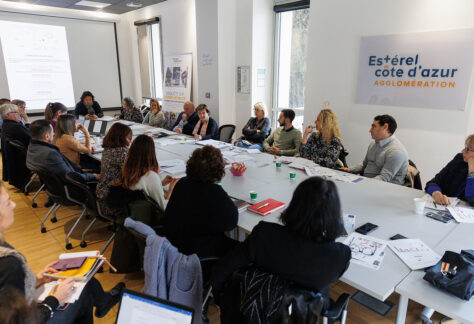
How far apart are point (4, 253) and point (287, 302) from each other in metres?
1.18

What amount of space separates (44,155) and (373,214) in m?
3.15

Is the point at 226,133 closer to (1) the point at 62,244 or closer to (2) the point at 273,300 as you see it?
(1) the point at 62,244

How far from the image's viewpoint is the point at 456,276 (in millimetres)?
1398

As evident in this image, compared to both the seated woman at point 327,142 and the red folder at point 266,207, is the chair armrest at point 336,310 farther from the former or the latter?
the seated woman at point 327,142

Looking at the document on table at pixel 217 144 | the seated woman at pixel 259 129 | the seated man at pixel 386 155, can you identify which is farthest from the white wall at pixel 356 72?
the document on table at pixel 217 144

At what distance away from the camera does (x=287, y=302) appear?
1331 millimetres

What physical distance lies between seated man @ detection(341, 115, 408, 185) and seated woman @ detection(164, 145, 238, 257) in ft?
6.33

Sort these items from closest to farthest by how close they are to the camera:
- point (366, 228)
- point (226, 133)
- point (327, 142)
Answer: point (366, 228), point (327, 142), point (226, 133)

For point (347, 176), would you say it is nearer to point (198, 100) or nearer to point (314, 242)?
point (314, 242)

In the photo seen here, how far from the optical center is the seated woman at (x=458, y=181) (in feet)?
7.61

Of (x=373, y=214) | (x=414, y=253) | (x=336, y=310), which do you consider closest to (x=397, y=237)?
(x=414, y=253)

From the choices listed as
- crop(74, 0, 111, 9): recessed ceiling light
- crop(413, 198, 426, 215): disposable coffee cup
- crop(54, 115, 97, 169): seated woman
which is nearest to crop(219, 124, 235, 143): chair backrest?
crop(54, 115, 97, 169): seated woman

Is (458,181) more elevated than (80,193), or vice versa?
(458,181)

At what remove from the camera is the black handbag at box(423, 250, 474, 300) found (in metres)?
1.35
